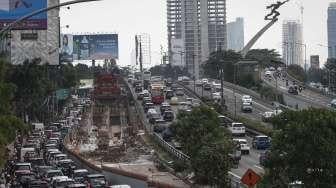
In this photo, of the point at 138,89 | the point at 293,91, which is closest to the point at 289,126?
the point at 293,91

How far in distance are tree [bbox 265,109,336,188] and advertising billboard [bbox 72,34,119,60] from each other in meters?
113

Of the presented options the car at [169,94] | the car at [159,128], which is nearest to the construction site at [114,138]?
the car at [159,128]

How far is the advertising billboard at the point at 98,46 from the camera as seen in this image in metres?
136

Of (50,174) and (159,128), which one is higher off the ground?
(50,174)

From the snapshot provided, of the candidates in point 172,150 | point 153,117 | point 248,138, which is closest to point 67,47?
point 153,117

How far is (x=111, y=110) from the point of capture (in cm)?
9238

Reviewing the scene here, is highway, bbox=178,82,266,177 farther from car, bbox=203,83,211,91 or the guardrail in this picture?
the guardrail

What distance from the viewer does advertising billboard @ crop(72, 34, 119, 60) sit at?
447 feet

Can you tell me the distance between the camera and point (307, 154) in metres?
22.7

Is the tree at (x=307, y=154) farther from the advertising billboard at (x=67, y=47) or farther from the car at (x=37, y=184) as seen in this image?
the advertising billboard at (x=67, y=47)

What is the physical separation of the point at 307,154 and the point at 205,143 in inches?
566

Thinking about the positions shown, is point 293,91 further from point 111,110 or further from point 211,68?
point 211,68

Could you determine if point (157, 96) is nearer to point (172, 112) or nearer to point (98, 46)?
point (172, 112)

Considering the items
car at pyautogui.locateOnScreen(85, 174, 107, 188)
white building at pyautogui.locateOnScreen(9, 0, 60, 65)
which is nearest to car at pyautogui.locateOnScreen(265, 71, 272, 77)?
white building at pyautogui.locateOnScreen(9, 0, 60, 65)
